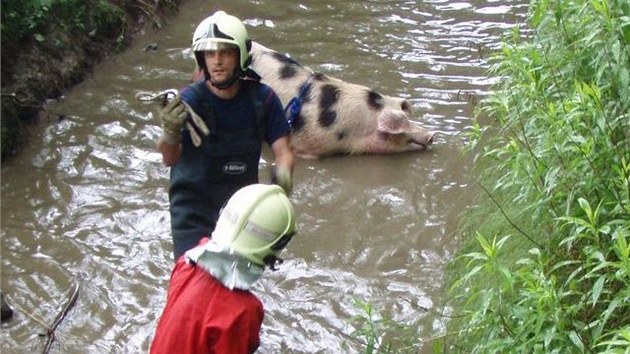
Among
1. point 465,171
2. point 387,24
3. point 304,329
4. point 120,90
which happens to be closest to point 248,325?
point 304,329

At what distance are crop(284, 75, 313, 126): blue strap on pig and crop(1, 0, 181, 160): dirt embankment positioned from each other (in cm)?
189

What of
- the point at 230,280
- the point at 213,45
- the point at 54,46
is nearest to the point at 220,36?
the point at 213,45

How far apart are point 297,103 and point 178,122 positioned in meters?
3.30

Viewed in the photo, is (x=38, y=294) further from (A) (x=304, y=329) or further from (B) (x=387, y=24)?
(B) (x=387, y=24)

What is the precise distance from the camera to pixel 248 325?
332 centimetres

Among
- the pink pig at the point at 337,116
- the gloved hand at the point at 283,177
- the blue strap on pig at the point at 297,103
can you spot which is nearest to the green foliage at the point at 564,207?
the gloved hand at the point at 283,177

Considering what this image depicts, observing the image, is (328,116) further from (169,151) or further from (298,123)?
(169,151)

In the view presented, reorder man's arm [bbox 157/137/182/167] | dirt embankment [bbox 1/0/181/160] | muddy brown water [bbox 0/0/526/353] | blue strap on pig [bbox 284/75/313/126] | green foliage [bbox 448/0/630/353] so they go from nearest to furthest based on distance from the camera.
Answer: green foliage [bbox 448/0/630/353] < man's arm [bbox 157/137/182/167] < muddy brown water [bbox 0/0/526/353] < dirt embankment [bbox 1/0/181/160] < blue strap on pig [bbox 284/75/313/126]

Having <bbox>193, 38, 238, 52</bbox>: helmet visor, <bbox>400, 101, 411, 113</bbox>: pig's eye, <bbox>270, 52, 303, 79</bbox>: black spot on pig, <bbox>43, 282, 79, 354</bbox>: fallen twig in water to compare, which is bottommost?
<bbox>43, 282, 79, 354</bbox>: fallen twig in water

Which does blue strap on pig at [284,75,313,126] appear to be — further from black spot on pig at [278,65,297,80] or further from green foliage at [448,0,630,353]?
green foliage at [448,0,630,353]

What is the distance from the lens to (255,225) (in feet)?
10.7

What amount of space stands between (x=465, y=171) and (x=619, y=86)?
8.36 ft

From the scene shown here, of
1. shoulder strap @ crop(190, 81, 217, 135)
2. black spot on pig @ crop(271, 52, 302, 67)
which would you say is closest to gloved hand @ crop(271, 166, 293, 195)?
shoulder strap @ crop(190, 81, 217, 135)

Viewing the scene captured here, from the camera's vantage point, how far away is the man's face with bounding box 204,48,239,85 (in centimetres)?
423
